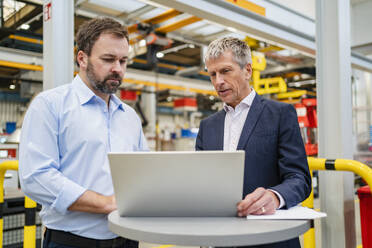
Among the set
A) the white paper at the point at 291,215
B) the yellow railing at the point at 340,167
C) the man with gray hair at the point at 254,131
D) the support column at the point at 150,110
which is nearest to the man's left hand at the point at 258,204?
the white paper at the point at 291,215

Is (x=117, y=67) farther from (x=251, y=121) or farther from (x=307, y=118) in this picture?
(x=307, y=118)

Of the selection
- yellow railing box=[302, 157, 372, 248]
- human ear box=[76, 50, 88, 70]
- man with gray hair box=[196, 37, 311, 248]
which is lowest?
yellow railing box=[302, 157, 372, 248]

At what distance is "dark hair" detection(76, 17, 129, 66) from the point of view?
1.47 metres

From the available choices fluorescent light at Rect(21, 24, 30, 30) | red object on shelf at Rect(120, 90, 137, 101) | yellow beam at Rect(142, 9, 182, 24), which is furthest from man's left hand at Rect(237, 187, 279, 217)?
red object on shelf at Rect(120, 90, 137, 101)

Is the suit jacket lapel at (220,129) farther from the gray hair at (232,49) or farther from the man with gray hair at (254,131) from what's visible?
the gray hair at (232,49)

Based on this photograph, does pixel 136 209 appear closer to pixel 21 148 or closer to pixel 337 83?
pixel 21 148

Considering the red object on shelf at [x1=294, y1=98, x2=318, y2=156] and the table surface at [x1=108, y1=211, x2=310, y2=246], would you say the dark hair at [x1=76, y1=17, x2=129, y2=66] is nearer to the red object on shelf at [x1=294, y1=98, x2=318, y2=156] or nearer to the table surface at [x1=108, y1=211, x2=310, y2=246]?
the table surface at [x1=108, y1=211, x2=310, y2=246]

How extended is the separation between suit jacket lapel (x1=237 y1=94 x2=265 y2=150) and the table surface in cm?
43

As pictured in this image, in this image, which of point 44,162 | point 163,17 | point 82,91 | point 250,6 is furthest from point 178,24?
point 44,162

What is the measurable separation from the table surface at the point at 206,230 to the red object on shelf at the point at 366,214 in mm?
1366

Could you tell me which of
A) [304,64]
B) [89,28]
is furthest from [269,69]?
[89,28]

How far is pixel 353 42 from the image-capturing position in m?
5.20

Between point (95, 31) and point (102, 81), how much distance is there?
218 millimetres

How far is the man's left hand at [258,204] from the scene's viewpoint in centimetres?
104
